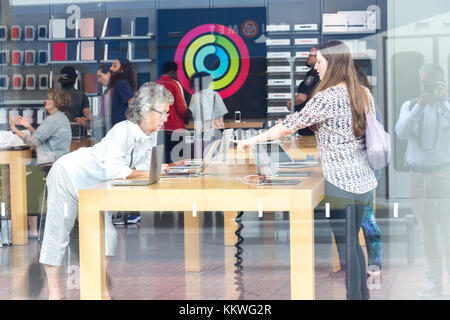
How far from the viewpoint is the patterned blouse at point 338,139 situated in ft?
16.4

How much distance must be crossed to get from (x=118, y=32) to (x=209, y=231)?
5.43 feet

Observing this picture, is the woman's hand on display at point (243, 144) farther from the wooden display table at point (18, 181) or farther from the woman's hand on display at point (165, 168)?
the wooden display table at point (18, 181)

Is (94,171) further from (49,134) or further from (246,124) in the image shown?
(246,124)

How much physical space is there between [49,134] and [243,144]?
5.06 ft

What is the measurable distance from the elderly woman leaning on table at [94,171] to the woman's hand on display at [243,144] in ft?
1.76

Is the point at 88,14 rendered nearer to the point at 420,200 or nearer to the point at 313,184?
the point at 313,184

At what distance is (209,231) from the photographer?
20.7ft

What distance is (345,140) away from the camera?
506cm

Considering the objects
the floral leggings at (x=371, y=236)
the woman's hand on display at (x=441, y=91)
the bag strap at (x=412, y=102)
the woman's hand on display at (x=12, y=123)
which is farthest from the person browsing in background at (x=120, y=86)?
the woman's hand on display at (x=441, y=91)

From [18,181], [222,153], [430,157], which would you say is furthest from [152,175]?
[430,157]

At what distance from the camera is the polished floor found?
550 centimetres
